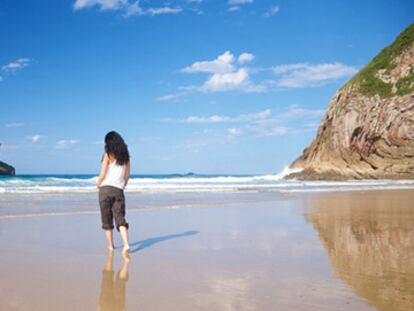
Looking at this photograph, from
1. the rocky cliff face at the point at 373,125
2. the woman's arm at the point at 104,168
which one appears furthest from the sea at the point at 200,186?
the woman's arm at the point at 104,168

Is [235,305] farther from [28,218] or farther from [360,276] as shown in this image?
[28,218]

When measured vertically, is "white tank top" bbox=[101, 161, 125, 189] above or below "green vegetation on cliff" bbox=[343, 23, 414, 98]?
below

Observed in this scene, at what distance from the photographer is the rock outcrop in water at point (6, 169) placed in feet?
285

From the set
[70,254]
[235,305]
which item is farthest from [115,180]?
[235,305]

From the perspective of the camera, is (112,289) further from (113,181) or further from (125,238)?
(113,181)

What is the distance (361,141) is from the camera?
43.4 m

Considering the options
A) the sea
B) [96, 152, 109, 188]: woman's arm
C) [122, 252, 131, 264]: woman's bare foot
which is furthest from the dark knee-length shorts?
the sea

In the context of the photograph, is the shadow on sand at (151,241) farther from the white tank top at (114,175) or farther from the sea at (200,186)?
the sea at (200,186)

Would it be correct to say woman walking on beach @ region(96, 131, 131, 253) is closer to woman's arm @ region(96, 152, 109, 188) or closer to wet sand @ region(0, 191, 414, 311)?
woman's arm @ region(96, 152, 109, 188)

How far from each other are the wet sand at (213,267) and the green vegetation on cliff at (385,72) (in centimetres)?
4001

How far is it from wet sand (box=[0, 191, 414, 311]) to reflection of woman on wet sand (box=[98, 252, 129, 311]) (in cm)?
1

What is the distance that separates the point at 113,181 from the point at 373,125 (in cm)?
4167

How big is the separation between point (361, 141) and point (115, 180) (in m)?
41.6

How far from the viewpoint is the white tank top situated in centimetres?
613
